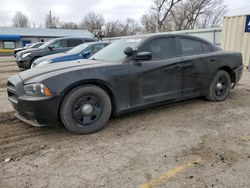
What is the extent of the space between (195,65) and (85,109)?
8.11 feet

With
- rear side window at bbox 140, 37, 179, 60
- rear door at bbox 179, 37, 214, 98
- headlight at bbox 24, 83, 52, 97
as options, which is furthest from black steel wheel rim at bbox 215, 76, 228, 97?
headlight at bbox 24, 83, 52, 97

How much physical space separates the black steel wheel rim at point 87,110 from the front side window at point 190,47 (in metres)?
2.15

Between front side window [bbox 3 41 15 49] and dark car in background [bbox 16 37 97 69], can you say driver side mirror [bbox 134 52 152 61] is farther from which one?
front side window [bbox 3 41 15 49]

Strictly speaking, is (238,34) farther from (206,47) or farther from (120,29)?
(120,29)

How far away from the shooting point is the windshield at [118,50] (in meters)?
4.29

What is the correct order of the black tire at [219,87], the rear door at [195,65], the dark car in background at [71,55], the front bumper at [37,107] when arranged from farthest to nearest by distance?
1. the dark car in background at [71,55]
2. the black tire at [219,87]
3. the rear door at [195,65]
4. the front bumper at [37,107]

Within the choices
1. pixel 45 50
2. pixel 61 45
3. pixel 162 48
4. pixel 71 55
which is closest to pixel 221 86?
pixel 162 48

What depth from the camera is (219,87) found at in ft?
17.6

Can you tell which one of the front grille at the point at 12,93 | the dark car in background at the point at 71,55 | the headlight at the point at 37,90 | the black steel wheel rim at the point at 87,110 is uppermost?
the dark car in background at the point at 71,55

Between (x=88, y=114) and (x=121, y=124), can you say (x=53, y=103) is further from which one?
(x=121, y=124)

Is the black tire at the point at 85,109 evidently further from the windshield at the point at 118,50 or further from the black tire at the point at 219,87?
the black tire at the point at 219,87

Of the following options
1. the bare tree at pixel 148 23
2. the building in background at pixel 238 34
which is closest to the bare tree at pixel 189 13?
the bare tree at pixel 148 23

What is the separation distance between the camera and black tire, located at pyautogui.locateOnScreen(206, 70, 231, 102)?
17.3 feet

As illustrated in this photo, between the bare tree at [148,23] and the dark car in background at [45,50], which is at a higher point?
the bare tree at [148,23]
